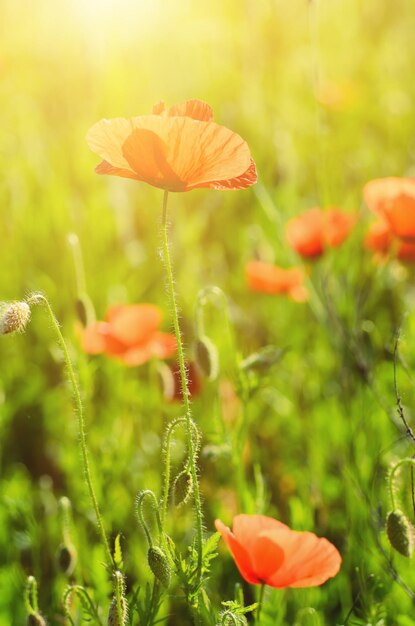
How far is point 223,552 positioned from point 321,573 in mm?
732

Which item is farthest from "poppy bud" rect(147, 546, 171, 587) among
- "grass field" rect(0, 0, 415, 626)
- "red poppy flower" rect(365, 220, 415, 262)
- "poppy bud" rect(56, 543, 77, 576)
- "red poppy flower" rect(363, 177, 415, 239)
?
"red poppy flower" rect(365, 220, 415, 262)

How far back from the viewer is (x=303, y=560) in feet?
3.79

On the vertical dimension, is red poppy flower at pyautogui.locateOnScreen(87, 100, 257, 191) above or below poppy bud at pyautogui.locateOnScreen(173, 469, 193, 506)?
above

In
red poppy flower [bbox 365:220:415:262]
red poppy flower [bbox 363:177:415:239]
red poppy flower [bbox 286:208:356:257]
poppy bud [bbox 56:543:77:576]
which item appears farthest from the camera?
red poppy flower [bbox 286:208:356:257]

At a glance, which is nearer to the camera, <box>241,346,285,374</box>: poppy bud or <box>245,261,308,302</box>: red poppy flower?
<box>241,346,285,374</box>: poppy bud

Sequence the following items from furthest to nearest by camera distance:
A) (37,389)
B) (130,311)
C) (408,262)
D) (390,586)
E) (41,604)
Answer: (37,389)
(408,262)
(130,311)
(41,604)
(390,586)

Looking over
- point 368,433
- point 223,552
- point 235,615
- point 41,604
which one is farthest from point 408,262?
point 235,615

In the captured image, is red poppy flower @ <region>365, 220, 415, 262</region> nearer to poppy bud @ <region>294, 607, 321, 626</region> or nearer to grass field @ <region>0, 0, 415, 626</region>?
grass field @ <region>0, 0, 415, 626</region>

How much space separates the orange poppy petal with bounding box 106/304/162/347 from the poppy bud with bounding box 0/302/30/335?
2.73ft

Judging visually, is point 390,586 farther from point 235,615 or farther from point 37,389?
point 37,389

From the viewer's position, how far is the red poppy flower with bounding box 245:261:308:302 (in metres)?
2.21

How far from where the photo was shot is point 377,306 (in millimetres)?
2664

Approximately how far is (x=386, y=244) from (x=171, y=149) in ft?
3.78

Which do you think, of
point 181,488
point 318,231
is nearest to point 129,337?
point 318,231
